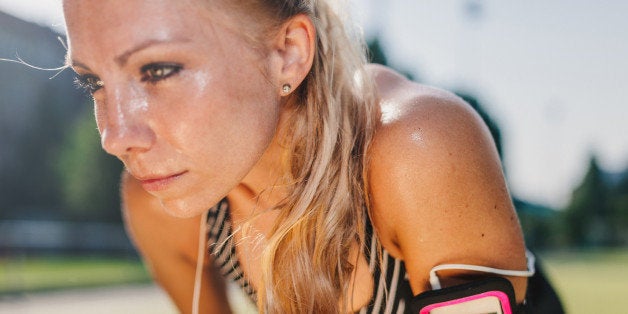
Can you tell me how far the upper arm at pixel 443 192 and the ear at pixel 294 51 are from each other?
0.95 feet

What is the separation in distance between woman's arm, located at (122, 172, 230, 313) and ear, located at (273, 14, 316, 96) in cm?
92

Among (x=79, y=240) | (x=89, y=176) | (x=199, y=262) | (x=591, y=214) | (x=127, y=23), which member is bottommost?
(x=591, y=214)

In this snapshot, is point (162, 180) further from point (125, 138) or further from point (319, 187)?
point (319, 187)

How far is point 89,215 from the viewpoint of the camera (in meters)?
25.1

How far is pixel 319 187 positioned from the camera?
1809 mm

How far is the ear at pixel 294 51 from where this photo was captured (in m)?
1.77

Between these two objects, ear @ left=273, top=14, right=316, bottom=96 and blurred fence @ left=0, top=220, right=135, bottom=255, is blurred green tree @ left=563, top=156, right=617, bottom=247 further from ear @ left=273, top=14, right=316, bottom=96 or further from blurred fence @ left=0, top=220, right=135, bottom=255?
ear @ left=273, top=14, right=316, bottom=96

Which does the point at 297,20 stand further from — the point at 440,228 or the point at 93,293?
the point at 93,293

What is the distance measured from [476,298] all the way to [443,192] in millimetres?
286

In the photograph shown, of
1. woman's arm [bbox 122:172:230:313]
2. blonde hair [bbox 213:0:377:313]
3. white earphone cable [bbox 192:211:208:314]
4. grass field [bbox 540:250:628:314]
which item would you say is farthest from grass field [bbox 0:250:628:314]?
blonde hair [bbox 213:0:377:313]

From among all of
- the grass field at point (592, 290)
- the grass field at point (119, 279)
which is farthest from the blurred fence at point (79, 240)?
the grass field at point (592, 290)

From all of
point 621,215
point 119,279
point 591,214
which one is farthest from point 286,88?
point 621,215

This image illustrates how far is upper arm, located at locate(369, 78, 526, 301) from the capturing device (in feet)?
5.41

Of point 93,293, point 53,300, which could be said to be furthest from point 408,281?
point 93,293
